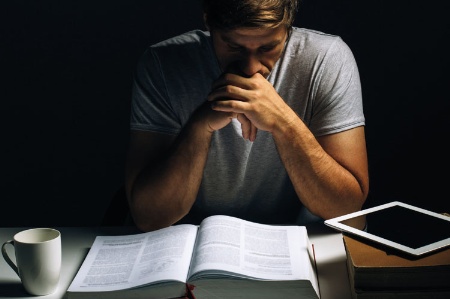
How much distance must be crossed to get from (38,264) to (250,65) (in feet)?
2.33

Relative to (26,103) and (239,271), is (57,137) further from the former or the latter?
(239,271)

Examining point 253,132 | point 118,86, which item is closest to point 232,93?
point 253,132

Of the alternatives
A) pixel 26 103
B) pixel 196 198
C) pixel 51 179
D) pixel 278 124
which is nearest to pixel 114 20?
pixel 26 103

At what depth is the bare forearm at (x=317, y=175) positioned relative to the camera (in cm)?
157

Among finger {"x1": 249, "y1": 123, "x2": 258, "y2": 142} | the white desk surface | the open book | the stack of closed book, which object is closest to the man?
finger {"x1": 249, "y1": 123, "x2": 258, "y2": 142}

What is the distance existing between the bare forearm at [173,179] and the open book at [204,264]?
0.23 metres

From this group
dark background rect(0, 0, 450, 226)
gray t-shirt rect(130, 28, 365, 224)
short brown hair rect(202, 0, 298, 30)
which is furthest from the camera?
dark background rect(0, 0, 450, 226)

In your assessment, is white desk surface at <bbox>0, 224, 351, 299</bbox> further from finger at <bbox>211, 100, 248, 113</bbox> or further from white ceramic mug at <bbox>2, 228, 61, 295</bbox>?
finger at <bbox>211, 100, 248, 113</bbox>

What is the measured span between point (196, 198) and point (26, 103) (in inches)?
38.8

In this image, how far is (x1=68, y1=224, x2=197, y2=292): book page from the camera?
1140 millimetres

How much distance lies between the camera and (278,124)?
1567mm

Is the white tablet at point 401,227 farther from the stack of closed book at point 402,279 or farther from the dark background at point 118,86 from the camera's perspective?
the dark background at point 118,86

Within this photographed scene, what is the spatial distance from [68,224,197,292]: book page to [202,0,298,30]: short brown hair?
1.59 ft

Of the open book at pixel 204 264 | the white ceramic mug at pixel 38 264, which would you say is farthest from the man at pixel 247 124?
the white ceramic mug at pixel 38 264
